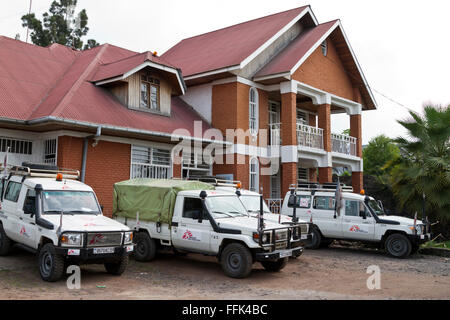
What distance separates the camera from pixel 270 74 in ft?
61.8

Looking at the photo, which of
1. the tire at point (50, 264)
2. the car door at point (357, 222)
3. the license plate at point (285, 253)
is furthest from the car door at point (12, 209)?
the car door at point (357, 222)

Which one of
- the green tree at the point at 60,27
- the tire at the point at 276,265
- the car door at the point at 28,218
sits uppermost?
the green tree at the point at 60,27

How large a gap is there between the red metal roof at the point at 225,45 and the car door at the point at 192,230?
27.7ft

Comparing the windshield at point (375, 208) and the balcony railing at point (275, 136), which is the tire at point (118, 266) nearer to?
the windshield at point (375, 208)

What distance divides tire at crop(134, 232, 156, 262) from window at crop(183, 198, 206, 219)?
1338 millimetres

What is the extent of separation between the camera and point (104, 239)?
29.4ft

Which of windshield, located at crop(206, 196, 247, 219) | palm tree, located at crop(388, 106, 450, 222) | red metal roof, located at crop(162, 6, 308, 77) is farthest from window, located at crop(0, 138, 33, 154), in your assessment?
palm tree, located at crop(388, 106, 450, 222)

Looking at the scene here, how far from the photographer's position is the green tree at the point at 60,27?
36.3 metres

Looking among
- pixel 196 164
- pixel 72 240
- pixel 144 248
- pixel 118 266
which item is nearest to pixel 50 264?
pixel 72 240

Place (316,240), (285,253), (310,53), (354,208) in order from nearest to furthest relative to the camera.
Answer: (285,253), (354,208), (316,240), (310,53)

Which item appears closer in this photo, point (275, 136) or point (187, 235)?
point (187, 235)

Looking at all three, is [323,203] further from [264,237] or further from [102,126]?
[102,126]

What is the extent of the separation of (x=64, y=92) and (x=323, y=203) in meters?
9.68

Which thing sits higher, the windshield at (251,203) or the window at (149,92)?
the window at (149,92)
